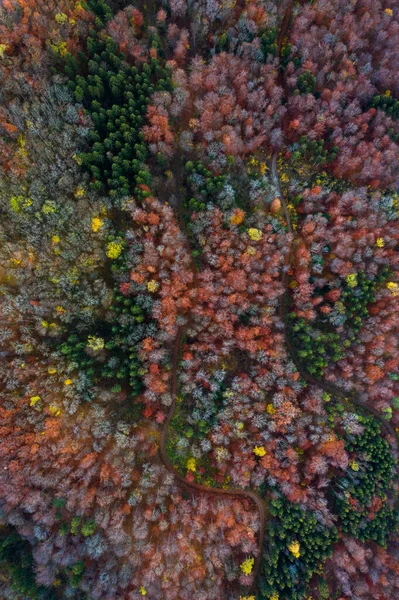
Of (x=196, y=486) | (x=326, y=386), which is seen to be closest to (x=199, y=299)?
(x=326, y=386)

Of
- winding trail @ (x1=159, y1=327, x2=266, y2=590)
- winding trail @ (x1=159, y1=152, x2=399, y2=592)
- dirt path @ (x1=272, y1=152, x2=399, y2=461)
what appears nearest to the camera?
winding trail @ (x1=159, y1=327, x2=266, y2=590)

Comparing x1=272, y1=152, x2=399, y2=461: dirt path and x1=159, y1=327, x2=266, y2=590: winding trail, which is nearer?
x1=159, y1=327, x2=266, y2=590: winding trail

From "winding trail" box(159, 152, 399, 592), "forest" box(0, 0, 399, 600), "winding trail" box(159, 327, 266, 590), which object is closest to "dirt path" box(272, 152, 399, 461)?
"winding trail" box(159, 152, 399, 592)

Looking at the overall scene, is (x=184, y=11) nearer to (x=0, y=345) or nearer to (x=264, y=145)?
(x=264, y=145)

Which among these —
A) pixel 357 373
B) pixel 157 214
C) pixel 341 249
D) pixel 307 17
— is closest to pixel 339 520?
pixel 357 373

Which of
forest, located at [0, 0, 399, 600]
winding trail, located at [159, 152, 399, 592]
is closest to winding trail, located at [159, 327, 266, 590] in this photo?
winding trail, located at [159, 152, 399, 592]

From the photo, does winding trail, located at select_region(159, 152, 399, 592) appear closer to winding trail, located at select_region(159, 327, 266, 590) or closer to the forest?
winding trail, located at select_region(159, 327, 266, 590)

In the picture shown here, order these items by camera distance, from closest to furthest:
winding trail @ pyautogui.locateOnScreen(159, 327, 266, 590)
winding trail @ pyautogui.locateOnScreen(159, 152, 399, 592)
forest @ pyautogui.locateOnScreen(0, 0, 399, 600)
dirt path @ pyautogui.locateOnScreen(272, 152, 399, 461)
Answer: forest @ pyautogui.locateOnScreen(0, 0, 399, 600)
winding trail @ pyautogui.locateOnScreen(159, 327, 266, 590)
winding trail @ pyautogui.locateOnScreen(159, 152, 399, 592)
dirt path @ pyautogui.locateOnScreen(272, 152, 399, 461)

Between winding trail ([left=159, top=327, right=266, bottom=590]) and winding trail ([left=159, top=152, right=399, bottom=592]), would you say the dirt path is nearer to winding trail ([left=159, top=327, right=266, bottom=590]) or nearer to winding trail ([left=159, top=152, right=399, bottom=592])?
winding trail ([left=159, top=152, right=399, bottom=592])
